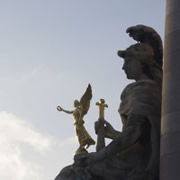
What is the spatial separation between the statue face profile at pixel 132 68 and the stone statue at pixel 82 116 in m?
2.42

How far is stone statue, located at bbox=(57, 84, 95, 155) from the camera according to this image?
19.8 meters

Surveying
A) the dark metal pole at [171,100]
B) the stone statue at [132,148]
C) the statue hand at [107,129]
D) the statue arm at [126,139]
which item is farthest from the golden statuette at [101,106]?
the dark metal pole at [171,100]

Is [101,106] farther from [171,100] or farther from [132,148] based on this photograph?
[171,100]

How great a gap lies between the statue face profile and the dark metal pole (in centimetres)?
174

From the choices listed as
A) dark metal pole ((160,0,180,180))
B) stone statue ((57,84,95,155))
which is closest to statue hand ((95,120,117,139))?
stone statue ((57,84,95,155))

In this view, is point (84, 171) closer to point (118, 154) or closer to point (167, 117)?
point (118, 154)

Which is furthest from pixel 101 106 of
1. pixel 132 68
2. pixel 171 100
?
pixel 171 100

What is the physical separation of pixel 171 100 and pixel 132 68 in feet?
8.99

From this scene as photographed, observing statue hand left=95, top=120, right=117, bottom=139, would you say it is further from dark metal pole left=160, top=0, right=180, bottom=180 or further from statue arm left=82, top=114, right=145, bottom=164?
dark metal pole left=160, top=0, right=180, bottom=180

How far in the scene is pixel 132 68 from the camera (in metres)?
18.5

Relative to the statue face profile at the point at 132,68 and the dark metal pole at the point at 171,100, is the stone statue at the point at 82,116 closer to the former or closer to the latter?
the statue face profile at the point at 132,68

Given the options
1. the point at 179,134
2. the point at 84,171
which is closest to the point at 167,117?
the point at 179,134

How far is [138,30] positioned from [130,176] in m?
4.16

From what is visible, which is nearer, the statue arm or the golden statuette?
the statue arm
